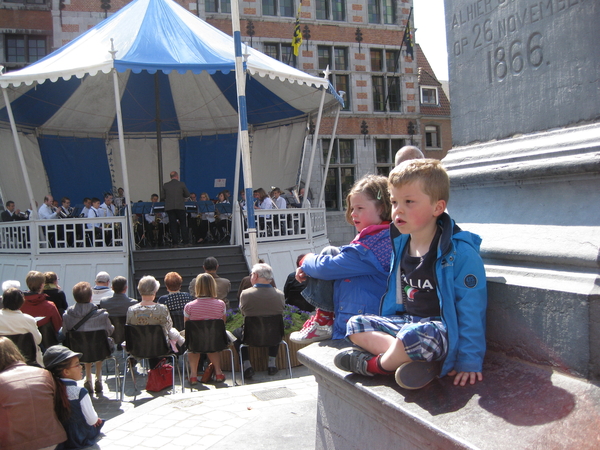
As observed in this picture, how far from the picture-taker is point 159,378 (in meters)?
5.85

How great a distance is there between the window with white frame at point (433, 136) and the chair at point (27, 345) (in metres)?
22.1

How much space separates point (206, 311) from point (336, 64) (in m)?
16.4

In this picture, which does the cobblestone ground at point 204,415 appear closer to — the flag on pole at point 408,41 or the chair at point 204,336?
the chair at point 204,336

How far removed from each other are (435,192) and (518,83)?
2.06ft

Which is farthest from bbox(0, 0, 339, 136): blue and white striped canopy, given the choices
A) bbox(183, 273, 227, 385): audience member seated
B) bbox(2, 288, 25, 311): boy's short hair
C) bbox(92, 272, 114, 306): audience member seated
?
bbox(2, 288, 25, 311): boy's short hair

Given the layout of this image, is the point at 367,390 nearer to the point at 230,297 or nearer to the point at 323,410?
the point at 323,410

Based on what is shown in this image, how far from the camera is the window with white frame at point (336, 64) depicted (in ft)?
66.6

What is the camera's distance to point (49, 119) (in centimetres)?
1427

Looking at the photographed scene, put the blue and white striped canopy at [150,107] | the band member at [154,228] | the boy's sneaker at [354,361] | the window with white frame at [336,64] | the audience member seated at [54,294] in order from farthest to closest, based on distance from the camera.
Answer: the window with white frame at [336,64]
the band member at [154,228]
the blue and white striped canopy at [150,107]
the audience member seated at [54,294]
the boy's sneaker at [354,361]

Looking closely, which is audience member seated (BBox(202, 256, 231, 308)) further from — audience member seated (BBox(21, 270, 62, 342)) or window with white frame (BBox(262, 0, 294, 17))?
window with white frame (BBox(262, 0, 294, 17))

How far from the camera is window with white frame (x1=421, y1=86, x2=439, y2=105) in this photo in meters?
25.4

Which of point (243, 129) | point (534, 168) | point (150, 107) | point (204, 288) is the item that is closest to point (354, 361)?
point (534, 168)

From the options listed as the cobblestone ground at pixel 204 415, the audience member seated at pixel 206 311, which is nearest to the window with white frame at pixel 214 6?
the audience member seated at pixel 206 311

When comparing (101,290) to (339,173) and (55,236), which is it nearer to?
(55,236)
